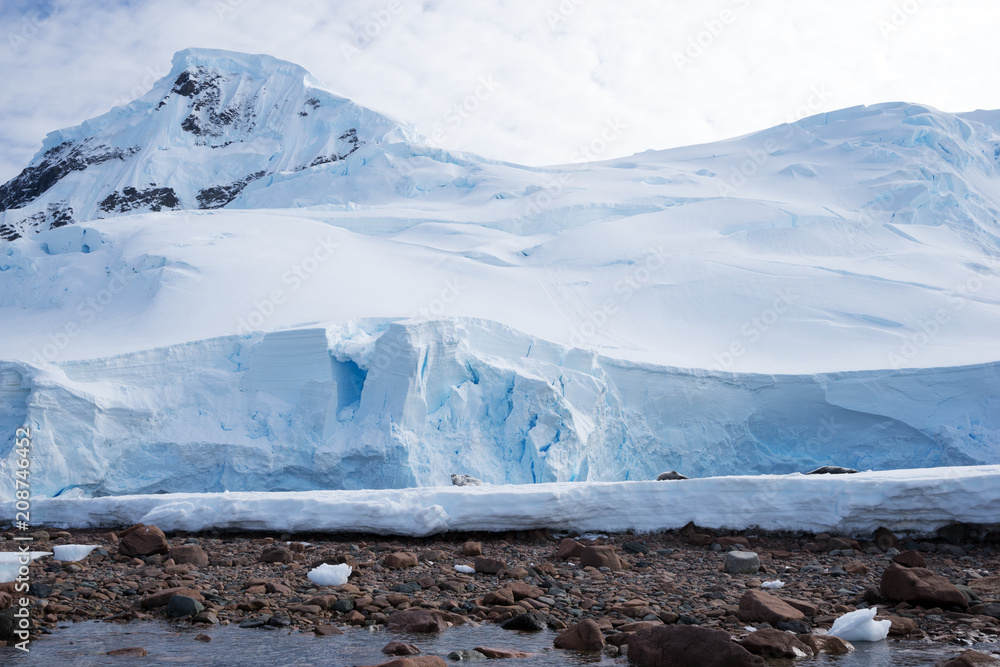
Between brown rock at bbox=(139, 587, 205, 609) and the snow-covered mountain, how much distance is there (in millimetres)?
6399

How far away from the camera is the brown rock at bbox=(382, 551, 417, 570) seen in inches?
226

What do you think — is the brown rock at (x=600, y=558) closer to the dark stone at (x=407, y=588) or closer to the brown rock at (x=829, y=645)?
the dark stone at (x=407, y=588)

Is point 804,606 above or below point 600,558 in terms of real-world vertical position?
A: above

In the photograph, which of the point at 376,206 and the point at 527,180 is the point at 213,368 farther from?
the point at 527,180

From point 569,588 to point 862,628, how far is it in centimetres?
190

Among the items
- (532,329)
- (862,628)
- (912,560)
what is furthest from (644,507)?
(532,329)

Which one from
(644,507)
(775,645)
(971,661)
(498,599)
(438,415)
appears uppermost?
(971,661)

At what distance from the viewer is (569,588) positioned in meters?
5.15

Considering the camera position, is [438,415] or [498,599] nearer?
[498,599]

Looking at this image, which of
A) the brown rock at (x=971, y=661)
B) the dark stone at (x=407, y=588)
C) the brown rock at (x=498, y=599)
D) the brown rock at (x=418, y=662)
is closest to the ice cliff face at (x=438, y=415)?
the dark stone at (x=407, y=588)

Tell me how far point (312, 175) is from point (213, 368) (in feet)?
60.8

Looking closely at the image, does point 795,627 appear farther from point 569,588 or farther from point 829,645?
point 569,588

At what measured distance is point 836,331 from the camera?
15.6 m

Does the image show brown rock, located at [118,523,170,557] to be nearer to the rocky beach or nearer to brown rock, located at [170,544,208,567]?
the rocky beach
